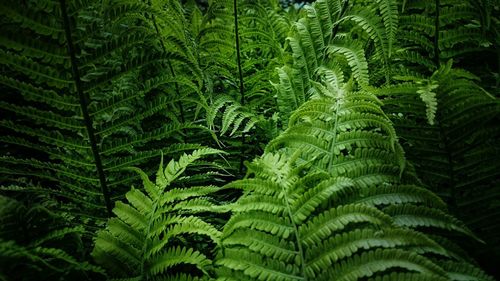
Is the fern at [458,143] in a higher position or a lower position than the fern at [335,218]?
higher

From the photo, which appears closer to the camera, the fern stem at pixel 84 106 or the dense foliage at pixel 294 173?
the dense foliage at pixel 294 173

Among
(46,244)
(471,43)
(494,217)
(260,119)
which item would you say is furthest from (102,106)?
(471,43)

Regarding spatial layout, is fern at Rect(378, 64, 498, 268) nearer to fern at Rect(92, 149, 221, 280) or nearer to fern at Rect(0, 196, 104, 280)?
fern at Rect(92, 149, 221, 280)

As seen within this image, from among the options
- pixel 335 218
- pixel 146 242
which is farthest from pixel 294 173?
pixel 146 242

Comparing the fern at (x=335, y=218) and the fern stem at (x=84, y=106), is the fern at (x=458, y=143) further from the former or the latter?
the fern stem at (x=84, y=106)

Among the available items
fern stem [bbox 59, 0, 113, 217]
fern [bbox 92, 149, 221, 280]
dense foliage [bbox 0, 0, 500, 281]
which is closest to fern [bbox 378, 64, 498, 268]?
dense foliage [bbox 0, 0, 500, 281]

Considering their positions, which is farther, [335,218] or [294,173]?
[294,173]

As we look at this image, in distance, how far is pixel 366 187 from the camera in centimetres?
83

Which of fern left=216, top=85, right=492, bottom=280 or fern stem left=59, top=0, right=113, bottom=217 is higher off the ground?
fern stem left=59, top=0, right=113, bottom=217

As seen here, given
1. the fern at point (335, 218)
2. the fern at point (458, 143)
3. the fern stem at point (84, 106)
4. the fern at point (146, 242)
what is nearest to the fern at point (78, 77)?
the fern stem at point (84, 106)

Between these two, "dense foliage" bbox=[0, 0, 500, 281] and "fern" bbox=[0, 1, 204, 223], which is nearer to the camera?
"dense foliage" bbox=[0, 0, 500, 281]

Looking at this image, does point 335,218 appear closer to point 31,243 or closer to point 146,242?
point 146,242

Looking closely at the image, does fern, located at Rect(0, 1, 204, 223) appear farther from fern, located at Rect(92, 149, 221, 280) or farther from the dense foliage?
fern, located at Rect(92, 149, 221, 280)

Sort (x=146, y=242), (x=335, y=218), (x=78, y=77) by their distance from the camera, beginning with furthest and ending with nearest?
(x=78, y=77)
(x=146, y=242)
(x=335, y=218)
